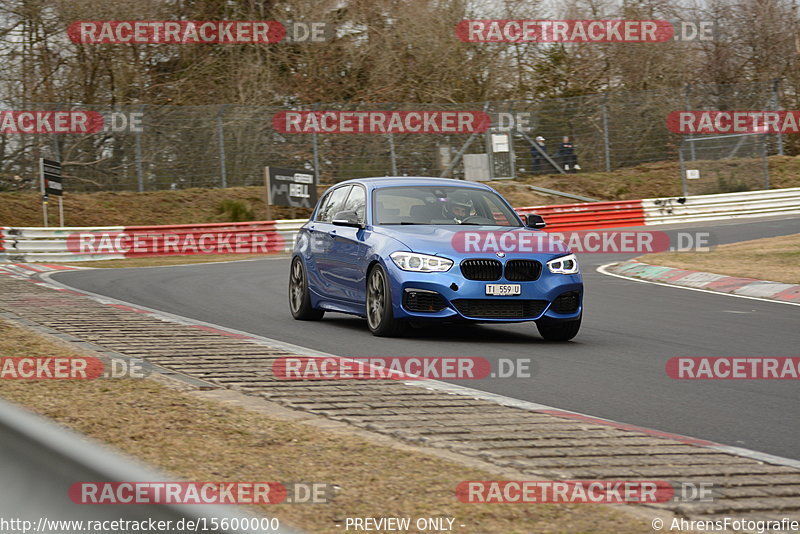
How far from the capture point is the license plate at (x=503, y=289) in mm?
10648

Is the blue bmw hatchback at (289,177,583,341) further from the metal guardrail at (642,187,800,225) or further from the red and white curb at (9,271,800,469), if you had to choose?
the metal guardrail at (642,187,800,225)

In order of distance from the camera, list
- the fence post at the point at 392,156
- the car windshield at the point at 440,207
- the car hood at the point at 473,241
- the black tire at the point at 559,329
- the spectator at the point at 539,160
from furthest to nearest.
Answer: the spectator at the point at 539,160 → the fence post at the point at 392,156 → the car windshield at the point at 440,207 → the black tire at the point at 559,329 → the car hood at the point at 473,241

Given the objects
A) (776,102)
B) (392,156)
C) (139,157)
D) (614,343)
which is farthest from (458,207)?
(776,102)

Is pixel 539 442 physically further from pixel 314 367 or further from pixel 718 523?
pixel 314 367

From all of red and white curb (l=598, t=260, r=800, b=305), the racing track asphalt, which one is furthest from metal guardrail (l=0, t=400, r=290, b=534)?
red and white curb (l=598, t=260, r=800, b=305)

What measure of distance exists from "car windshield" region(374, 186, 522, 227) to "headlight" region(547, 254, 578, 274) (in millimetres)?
1045

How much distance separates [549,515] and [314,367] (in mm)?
4525

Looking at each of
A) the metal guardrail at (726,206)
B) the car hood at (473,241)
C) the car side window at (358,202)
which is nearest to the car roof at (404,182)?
the car side window at (358,202)

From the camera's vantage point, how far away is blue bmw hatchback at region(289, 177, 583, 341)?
10.7m

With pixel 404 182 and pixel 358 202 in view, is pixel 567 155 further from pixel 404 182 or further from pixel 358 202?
pixel 358 202

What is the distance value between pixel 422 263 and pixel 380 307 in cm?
68

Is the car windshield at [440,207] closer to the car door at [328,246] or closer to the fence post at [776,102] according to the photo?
the car door at [328,246]

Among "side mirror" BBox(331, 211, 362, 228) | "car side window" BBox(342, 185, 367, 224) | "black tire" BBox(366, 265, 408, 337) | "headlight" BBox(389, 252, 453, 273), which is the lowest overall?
"black tire" BBox(366, 265, 408, 337)

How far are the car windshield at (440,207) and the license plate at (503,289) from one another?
1.23 meters
